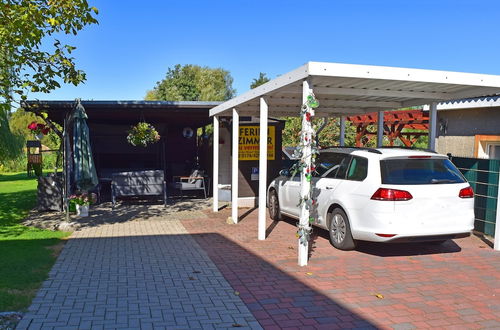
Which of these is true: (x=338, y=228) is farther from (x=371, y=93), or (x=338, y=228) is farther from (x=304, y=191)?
(x=371, y=93)

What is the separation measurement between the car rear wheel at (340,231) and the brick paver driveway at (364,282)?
139 millimetres

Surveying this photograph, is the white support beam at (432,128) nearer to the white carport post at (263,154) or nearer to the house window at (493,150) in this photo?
the house window at (493,150)

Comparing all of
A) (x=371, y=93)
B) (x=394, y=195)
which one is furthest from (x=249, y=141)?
(x=394, y=195)

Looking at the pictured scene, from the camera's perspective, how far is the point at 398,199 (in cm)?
553

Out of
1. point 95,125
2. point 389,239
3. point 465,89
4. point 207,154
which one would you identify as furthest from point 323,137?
point 389,239

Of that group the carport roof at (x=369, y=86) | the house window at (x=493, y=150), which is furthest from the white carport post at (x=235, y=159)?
the house window at (x=493, y=150)

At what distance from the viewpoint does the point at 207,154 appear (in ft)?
46.0

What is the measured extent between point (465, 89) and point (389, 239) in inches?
122

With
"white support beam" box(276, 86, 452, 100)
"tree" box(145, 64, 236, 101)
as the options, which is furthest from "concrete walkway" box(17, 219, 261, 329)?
"tree" box(145, 64, 236, 101)

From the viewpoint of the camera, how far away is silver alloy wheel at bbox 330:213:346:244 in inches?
251

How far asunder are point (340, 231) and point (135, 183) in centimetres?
583

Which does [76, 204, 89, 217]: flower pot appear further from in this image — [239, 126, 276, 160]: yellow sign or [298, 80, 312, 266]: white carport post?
[298, 80, 312, 266]: white carport post

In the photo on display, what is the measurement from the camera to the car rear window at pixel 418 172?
5.73m

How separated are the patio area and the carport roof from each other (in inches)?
103
